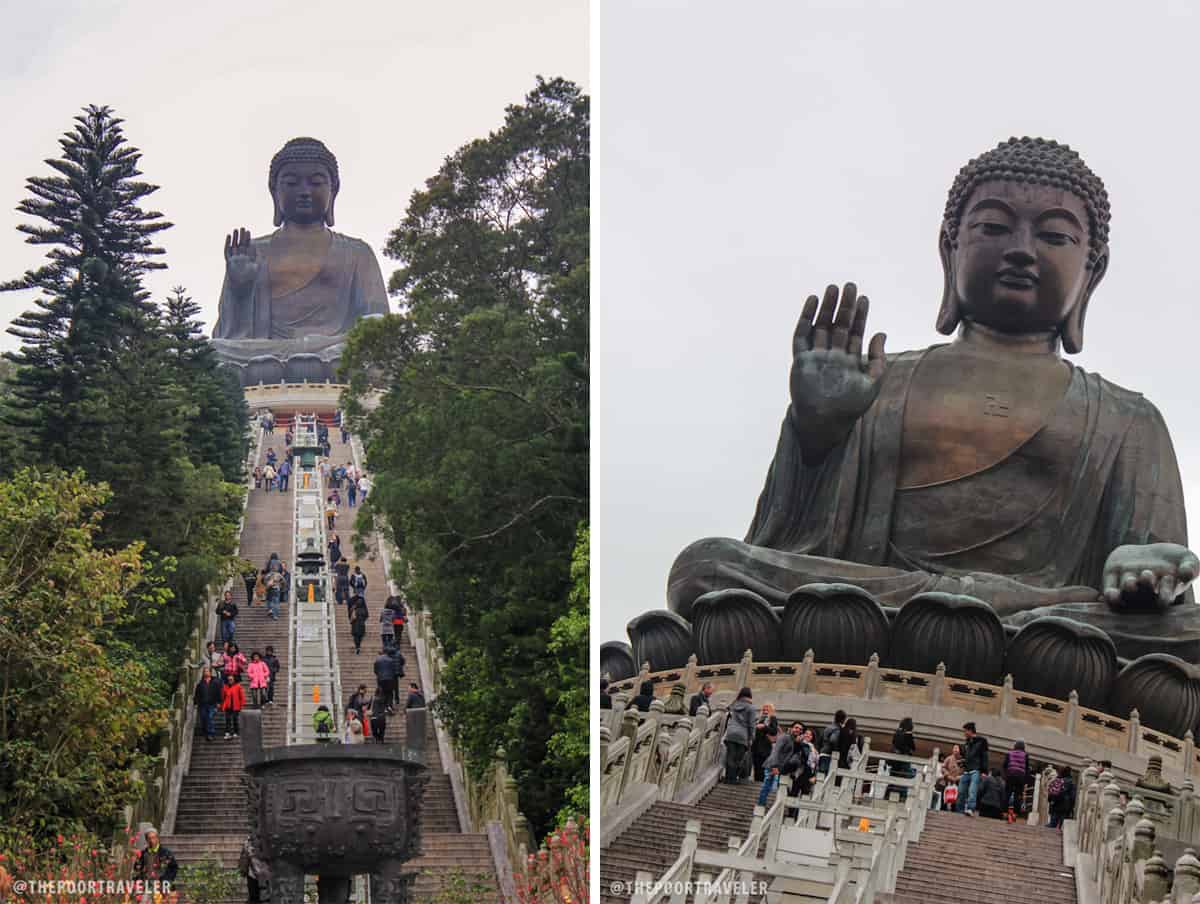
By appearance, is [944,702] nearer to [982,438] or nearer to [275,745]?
[982,438]

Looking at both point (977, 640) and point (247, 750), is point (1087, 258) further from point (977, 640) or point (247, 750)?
point (247, 750)

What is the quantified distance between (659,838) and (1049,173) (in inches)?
314

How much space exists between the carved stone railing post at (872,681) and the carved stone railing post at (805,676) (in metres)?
0.37

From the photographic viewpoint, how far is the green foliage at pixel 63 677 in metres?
11.0

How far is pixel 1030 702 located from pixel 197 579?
5518 mm

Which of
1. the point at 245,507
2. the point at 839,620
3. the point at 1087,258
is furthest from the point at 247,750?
the point at 1087,258

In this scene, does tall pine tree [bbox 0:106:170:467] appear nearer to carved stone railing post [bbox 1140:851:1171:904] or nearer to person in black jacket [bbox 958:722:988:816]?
person in black jacket [bbox 958:722:988:816]

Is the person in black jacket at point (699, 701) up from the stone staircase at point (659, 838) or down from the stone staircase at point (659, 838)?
up

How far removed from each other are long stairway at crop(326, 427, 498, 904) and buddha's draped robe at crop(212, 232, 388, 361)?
1.73 meters

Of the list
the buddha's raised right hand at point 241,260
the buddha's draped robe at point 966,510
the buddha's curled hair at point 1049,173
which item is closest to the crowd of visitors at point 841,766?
the buddha's draped robe at point 966,510

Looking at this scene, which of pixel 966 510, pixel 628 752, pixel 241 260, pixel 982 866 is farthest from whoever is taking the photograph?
pixel 966 510

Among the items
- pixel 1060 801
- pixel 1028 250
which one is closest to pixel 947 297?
pixel 1028 250

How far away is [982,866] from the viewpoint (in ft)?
30.9

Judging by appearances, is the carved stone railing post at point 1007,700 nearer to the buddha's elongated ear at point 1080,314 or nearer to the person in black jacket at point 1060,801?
the person in black jacket at point 1060,801
